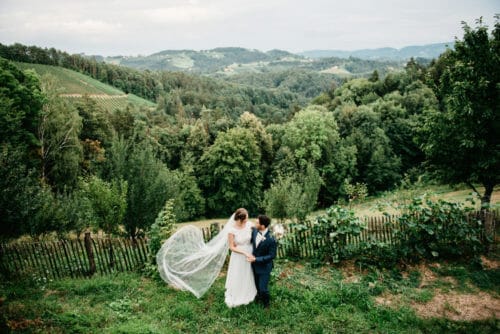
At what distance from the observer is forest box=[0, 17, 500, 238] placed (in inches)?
496

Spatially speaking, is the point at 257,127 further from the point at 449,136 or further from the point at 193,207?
the point at 449,136

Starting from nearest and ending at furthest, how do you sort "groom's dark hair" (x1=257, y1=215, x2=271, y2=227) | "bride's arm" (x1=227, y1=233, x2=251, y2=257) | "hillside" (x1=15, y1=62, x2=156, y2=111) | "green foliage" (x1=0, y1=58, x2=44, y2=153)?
"groom's dark hair" (x1=257, y1=215, x2=271, y2=227)
"bride's arm" (x1=227, y1=233, x2=251, y2=257)
"green foliage" (x1=0, y1=58, x2=44, y2=153)
"hillside" (x1=15, y1=62, x2=156, y2=111)

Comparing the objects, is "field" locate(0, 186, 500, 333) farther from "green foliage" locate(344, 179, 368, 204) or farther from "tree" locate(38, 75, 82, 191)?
"tree" locate(38, 75, 82, 191)

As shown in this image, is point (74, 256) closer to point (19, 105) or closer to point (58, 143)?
point (19, 105)

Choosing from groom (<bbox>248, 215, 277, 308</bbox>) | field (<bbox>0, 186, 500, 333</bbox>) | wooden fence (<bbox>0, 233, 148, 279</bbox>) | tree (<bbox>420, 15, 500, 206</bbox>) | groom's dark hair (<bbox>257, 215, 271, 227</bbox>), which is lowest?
field (<bbox>0, 186, 500, 333</bbox>)

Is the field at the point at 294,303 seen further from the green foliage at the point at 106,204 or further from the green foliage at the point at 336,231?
the green foliage at the point at 106,204

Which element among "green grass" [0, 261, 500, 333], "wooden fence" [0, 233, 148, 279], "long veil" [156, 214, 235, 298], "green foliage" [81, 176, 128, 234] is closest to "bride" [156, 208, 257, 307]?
"long veil" [156, 214, 235, 298]

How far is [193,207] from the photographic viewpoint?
1625 inches

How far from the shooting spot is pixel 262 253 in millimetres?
7852

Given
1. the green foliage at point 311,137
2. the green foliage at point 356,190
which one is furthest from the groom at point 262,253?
the green foliage at point 311,137

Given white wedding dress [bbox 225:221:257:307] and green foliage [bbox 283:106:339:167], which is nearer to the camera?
white wedding dress [bbox 225:221:257:307]

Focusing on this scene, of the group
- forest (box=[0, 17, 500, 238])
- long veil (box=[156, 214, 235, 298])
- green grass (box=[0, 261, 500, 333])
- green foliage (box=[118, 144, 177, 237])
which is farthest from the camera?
green foliage (box=[118, 144, 177, 237])

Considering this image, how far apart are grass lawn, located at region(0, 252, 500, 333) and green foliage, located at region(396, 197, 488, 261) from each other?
440mm

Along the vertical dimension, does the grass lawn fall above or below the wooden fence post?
below
